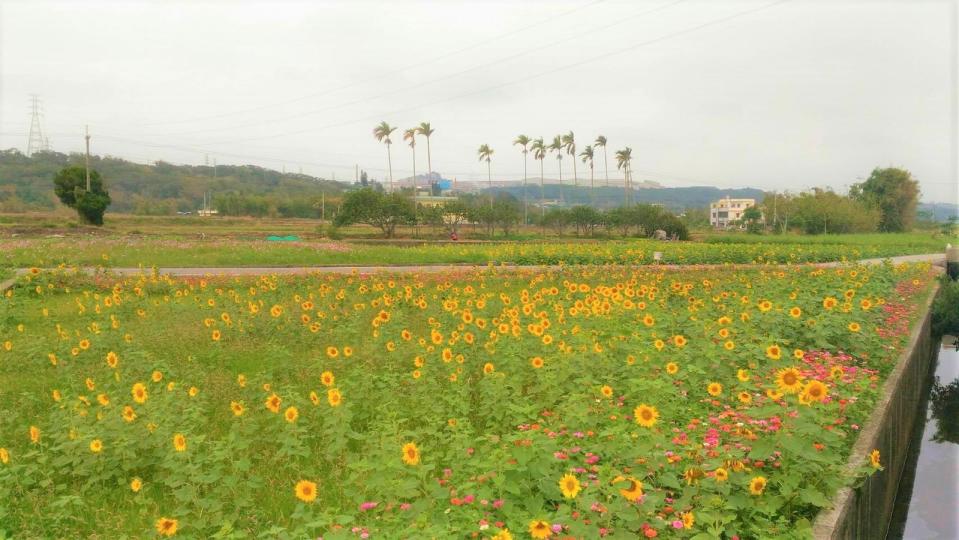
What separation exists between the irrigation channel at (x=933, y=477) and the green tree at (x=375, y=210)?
1370 inches

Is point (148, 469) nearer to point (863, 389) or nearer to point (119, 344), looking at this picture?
point (119, 344)

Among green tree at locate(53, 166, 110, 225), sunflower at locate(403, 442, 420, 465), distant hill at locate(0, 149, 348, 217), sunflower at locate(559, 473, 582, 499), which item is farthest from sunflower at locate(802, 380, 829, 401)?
distant hill at locate(0, 149, 348, 217)

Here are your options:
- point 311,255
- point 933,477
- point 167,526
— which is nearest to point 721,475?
point 167,526

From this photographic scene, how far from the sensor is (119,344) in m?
6.91

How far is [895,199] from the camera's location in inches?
2359

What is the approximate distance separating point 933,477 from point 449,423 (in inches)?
220

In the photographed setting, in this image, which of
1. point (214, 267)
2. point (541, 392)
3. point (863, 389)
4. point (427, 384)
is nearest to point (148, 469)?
point (427, 384)

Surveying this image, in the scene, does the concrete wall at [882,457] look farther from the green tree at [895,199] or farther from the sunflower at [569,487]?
the green tree at [895,199]

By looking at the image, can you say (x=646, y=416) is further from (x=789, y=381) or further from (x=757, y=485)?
(x=789, y=381)

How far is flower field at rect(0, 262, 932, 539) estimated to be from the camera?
9.71ft

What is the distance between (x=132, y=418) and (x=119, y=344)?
3340 millimetres

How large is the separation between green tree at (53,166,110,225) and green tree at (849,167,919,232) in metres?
61.3

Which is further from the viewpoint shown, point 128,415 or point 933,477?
point 933,477

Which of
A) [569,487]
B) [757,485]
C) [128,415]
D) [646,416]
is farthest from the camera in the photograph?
[128,415]
